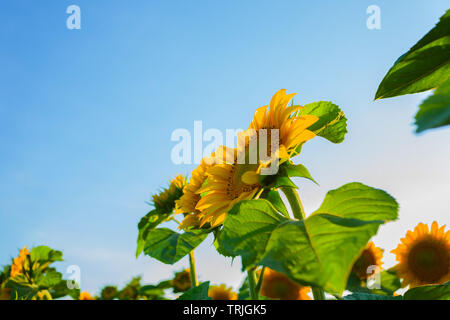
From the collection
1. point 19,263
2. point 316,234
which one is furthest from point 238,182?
point 19,263

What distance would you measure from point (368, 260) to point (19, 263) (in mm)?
2285

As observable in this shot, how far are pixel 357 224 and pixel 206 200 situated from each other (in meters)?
0.50

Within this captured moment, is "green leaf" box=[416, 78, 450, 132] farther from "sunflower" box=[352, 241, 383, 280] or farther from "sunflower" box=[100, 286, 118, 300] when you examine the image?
"sunflower" box=[100, 286, 118, 300]

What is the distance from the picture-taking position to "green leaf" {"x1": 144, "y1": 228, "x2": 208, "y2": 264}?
1174mm

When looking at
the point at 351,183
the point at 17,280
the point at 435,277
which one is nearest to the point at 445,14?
the point at 351,183

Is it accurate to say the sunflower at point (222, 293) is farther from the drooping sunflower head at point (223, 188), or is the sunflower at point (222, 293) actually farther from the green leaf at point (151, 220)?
the drooping sunflower head at point (223, 188)

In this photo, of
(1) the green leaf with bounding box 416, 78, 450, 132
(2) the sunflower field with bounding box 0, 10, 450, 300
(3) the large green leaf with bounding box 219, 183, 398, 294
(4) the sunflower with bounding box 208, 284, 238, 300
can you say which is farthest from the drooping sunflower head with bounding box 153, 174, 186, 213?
(1) the green leaf with bounding box 416, 78, 450, 132

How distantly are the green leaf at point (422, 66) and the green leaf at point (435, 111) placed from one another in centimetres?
23

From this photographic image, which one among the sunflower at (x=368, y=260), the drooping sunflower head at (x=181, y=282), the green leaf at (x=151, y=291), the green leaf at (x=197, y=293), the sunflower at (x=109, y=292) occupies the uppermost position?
the sunflower at (x=368, y=260)

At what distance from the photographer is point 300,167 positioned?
704 millimetres

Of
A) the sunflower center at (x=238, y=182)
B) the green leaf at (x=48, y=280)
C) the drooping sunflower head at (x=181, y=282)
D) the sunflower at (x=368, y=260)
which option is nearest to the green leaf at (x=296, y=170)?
the sunflower center at (x=238, y=182)

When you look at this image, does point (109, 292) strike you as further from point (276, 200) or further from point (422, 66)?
point (422, 66)

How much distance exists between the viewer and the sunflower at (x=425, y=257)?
1.70 metres
